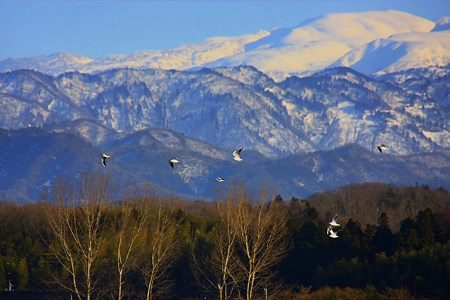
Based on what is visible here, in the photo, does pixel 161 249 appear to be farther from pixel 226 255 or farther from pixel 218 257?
pixel 226 255

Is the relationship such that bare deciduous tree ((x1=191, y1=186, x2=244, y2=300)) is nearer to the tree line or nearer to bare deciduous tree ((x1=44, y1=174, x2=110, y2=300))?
the tree line

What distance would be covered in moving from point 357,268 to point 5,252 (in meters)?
42.7

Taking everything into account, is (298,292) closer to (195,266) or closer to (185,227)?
(195,266)

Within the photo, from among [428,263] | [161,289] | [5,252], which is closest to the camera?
[428,263]

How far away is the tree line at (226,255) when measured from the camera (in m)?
88.7

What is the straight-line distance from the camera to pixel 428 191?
595 feet

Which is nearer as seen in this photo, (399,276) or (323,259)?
(399,276)

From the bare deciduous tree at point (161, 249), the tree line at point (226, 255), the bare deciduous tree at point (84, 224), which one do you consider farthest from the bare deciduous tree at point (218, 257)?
the bare deciduous tree at point (84, 224)

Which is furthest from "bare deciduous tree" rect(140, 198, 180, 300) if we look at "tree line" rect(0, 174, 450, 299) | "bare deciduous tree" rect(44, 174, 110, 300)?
"bare deciduous tree" rect(44, 174, 110, 300)

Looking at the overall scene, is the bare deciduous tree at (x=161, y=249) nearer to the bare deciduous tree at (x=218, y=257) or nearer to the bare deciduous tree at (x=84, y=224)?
the bare deciduous tree at (x=218, y=257)

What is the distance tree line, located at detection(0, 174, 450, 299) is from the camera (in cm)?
8869

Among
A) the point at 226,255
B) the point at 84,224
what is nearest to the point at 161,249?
the point at 226,255

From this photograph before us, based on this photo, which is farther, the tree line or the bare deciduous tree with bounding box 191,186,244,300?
the bare deciduous tree with bounding box 191,186,244,300

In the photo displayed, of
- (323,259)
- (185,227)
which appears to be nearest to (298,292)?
(323,259)
